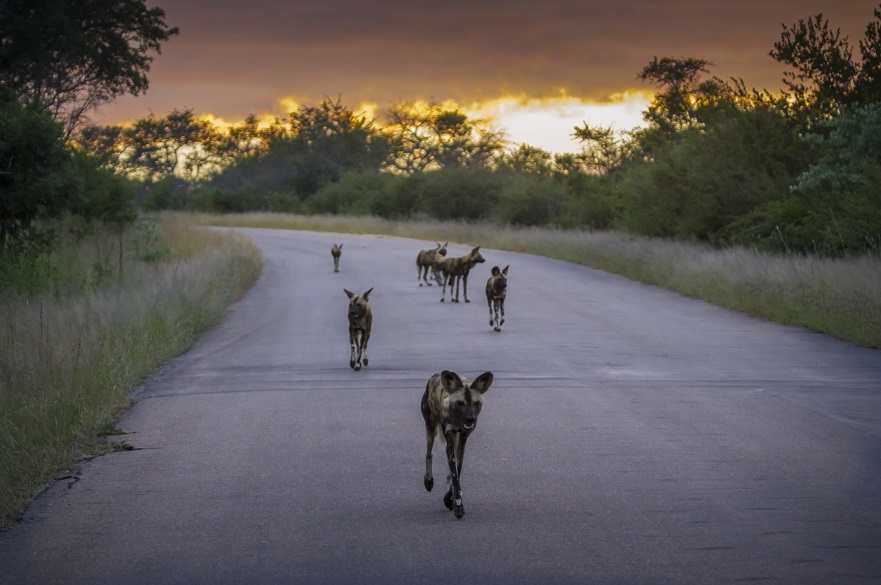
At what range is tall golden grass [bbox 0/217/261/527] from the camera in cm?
828

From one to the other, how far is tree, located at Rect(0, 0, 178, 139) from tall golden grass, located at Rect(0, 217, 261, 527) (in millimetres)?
8354

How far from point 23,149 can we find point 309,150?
84.6 metres

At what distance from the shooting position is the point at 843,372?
12.8 meters

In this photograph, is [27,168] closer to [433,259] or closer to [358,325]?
[358,325]

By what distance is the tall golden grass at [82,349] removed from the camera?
326 inches

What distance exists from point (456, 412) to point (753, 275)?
15.8 m

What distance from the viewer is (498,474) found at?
779 centimetres

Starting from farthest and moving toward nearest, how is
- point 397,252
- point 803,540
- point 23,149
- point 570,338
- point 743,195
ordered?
point 397,252
point 743,195
point 23,149
point 570,338
point 803,540

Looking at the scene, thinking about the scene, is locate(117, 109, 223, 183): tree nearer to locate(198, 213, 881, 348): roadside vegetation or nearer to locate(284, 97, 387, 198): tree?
locate(284, 97, 387, 198): tree

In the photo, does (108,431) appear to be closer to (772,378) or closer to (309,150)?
(772,378)

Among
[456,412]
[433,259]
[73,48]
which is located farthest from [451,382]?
[73,48]

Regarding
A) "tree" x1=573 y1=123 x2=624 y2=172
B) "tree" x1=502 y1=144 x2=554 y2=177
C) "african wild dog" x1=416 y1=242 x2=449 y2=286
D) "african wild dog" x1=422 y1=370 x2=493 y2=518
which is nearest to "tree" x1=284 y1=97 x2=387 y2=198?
"tree" x1=502 y1=144 x2=554 y2=177

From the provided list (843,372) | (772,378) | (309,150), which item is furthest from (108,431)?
(309,150)

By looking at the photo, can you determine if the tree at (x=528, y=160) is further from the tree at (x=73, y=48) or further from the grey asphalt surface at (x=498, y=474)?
the grey asphalt surface at (x=498, y=474)
